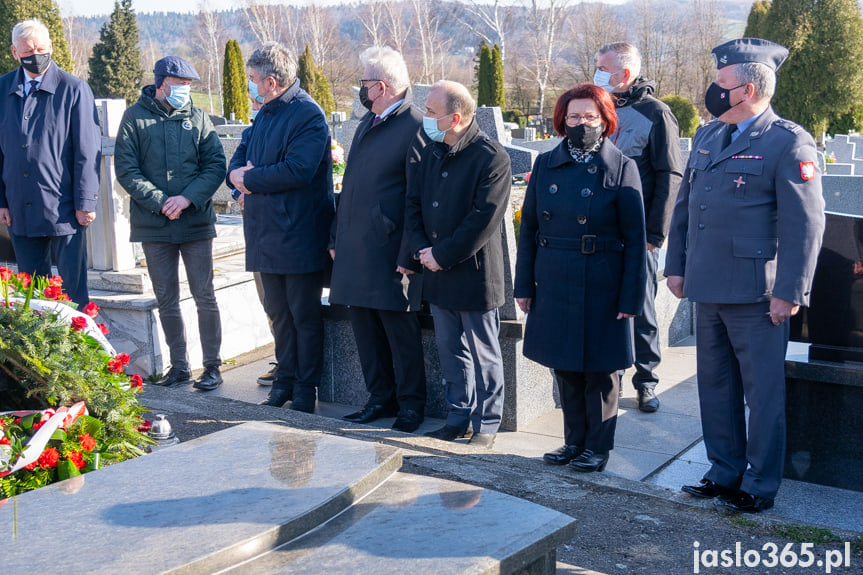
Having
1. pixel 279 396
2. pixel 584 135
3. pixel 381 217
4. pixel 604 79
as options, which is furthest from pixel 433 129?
pixel 279 396

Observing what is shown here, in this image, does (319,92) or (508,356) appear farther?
(319,92)

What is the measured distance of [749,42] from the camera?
3.84 m

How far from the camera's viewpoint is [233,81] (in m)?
32.5

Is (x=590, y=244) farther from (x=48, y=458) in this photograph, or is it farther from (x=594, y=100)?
(x=48, y=458)

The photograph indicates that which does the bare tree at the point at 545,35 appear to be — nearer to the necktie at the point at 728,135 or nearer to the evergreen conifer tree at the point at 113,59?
the evergreen conifer tree at the point at 113,59

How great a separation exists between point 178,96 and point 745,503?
13.3 feet

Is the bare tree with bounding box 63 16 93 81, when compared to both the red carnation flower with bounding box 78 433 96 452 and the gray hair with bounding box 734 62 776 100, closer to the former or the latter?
the red carnation flower with bounding box 78 433 96 452

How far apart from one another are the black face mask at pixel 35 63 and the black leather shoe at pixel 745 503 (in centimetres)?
453

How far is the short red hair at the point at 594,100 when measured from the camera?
416 centimetres

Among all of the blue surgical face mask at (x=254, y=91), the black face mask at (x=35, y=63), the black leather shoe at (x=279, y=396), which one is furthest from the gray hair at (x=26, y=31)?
the black leather shoe at (x=279, y=396)

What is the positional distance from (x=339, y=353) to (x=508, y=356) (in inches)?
45.2

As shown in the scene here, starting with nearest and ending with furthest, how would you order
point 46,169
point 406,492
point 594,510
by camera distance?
point 406,492
point 594,510
point 46,169

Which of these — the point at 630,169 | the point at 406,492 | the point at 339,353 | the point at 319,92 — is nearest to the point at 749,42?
the point at 630,169

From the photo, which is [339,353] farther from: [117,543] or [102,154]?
[117,543]
